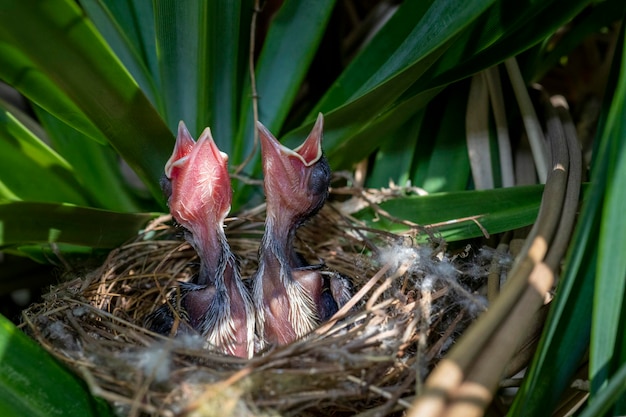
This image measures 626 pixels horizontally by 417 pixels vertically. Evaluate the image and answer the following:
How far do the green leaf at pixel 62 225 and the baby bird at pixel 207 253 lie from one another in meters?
0.09

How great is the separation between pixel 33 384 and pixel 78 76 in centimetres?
36

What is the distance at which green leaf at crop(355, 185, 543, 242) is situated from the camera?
972 mm

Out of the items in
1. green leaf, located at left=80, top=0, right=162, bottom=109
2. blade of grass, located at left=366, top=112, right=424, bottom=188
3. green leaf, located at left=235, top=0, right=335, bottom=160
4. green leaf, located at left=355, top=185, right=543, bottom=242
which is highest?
green leaf, located at left=80, top=0, right=162, bottom=109

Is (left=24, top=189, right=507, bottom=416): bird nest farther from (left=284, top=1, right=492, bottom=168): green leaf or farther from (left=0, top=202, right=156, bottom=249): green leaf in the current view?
(left=284, top=1, right=492, bottom=168): green leaf

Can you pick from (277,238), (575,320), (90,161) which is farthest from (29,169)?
(575,320)

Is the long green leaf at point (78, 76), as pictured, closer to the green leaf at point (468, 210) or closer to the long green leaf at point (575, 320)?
the green leaf at point (468, 210)

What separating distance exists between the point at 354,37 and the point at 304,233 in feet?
1.52

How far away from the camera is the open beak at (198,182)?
37.3 inches

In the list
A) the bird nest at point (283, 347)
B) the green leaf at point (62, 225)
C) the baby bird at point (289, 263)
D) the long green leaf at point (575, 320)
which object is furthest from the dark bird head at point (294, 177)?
the long green leaf at point (575, 320)

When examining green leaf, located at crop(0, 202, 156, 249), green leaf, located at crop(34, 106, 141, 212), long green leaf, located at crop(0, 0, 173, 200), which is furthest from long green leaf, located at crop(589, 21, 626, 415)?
green leaf, located at crop(34, 106, 141, 212)

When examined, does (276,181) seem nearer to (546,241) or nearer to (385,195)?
(385,195)

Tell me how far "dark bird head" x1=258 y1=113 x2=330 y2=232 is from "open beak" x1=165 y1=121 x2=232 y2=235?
0.07 m

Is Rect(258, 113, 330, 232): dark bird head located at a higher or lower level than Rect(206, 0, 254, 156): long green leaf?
lower

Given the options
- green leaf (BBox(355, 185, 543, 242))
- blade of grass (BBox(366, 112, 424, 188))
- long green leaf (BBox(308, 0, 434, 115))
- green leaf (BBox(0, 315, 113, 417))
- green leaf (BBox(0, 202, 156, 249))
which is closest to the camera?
green leaf (BBox(0, 315, 113, 417))
